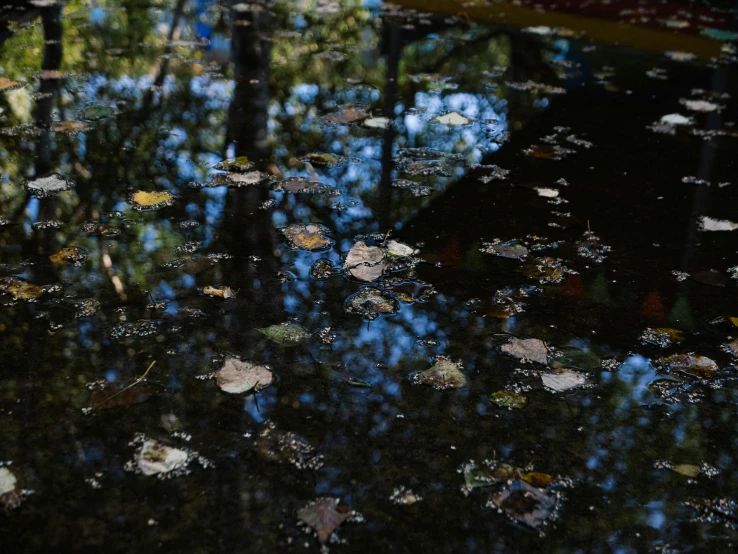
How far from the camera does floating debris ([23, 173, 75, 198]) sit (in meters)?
2.56

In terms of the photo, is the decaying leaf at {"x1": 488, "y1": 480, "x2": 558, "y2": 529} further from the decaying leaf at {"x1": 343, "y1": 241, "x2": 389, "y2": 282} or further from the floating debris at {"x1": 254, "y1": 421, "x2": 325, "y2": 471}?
the decaying leaf at {"x1": 343, "y1": 241, "x2": 389, "y2": 282}

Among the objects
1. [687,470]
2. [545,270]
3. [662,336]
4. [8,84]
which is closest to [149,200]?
[545,270]

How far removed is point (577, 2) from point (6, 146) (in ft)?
18.6

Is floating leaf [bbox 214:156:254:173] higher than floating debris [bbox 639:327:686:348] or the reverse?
higher

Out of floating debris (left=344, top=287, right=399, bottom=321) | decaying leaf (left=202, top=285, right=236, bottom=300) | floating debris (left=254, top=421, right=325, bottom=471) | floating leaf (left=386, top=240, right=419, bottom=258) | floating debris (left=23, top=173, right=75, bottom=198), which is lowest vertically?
floating debris (left=254, top=421, right=325, bottom=471)

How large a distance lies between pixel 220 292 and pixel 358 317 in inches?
16.7

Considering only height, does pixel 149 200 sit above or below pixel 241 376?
above

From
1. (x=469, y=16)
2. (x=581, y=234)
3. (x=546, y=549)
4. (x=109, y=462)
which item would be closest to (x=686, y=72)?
(x=469, y=16)

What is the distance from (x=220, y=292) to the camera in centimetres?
202

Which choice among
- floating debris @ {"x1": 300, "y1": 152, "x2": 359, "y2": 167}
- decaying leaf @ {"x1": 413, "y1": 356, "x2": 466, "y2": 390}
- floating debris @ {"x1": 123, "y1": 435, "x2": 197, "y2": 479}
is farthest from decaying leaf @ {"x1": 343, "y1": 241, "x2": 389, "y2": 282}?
floating debris @ {"x1": 123, "y1": 435, "x2": 197, "y2": 479}

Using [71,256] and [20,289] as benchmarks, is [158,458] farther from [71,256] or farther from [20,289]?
[71,256]

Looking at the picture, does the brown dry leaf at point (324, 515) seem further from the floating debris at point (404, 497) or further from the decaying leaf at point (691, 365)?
the decaying leaf at point (691, 365)

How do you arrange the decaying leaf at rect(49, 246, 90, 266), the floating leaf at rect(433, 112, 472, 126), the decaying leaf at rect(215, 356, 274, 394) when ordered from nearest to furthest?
the decaying leaf at rect(215, 356, 274, 394)
the decaying leaf at rect(49, 246, 90, 266)
the floating leaf at rect(433, 112, 472, 126)

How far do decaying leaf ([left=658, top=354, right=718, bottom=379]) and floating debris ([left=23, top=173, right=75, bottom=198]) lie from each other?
2.21 metres
